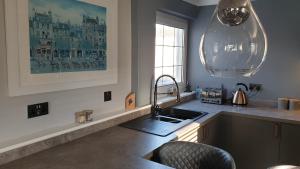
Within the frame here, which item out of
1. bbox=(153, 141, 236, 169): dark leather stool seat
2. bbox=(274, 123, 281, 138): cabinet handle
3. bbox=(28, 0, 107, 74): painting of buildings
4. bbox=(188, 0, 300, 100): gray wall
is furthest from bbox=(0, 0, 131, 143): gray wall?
bbox=(188, 0, 300, 100): gray wall

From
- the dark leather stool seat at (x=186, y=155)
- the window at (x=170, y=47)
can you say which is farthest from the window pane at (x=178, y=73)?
the dark leather stool seat at (x=186, y=155)

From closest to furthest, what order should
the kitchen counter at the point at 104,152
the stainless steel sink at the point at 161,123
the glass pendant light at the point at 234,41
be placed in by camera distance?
1. the glass pendant light at the point at 234,41
2. the kitchen counter at the point at 104,152
3. the stainless steel sink at the point at 161,123

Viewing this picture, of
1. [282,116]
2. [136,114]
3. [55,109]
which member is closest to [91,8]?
[55,109]

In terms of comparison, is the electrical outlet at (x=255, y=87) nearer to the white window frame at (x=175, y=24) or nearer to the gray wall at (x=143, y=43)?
the white window frame at (x=175, y=24)

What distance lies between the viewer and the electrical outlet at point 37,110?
4.84 feet

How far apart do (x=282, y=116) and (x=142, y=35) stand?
1.54 metres

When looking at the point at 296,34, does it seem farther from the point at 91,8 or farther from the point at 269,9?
the point at 91,8

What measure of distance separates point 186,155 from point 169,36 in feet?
5.78

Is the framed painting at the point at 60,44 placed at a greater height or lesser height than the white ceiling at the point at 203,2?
lesser

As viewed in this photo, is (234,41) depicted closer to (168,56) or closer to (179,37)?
(168,56)

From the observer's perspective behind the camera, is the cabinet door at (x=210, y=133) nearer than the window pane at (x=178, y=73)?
Yes

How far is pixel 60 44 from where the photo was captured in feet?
5.28

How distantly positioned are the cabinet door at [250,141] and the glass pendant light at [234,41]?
1.43 m

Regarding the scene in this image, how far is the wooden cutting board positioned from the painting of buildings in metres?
0.40
